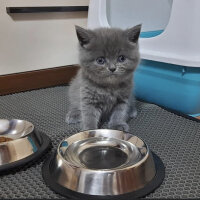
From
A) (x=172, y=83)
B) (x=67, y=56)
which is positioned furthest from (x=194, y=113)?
(x=67, y=56)

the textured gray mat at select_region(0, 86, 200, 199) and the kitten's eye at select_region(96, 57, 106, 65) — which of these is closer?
the textured gray mat at select_region(0, 86, 200, 199)

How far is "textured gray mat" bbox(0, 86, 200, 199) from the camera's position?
955 mm

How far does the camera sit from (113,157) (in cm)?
108

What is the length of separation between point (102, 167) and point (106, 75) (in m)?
0.43

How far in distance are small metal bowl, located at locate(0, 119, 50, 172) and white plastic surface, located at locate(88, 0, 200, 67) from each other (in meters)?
0.79

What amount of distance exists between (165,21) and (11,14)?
1092mm

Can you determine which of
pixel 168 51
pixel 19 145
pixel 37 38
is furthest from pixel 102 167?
pixel 37 38

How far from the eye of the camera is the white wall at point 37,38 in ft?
6.15

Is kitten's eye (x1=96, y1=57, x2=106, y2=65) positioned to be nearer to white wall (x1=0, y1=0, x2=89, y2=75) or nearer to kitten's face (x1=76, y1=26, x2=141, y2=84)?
kitten's face (x1=76, y1=26, x2=141, y2=84)

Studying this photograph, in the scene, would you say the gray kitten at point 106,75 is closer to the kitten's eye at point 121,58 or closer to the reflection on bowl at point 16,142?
the kitten's eye at point 121,58

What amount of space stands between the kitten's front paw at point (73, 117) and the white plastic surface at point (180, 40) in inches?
20.4

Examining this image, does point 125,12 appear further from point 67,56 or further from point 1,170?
point 1,170

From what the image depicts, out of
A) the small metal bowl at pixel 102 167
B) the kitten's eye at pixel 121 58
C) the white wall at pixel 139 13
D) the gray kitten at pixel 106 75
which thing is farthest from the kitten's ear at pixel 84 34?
the white wall at pixel 139 13

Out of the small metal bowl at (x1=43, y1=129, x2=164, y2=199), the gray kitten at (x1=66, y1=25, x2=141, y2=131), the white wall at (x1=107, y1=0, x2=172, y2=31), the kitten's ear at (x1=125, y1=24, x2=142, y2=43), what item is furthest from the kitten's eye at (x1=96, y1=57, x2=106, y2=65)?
the white wall at (x1=107, y1=0, x2=172, y2=31)
